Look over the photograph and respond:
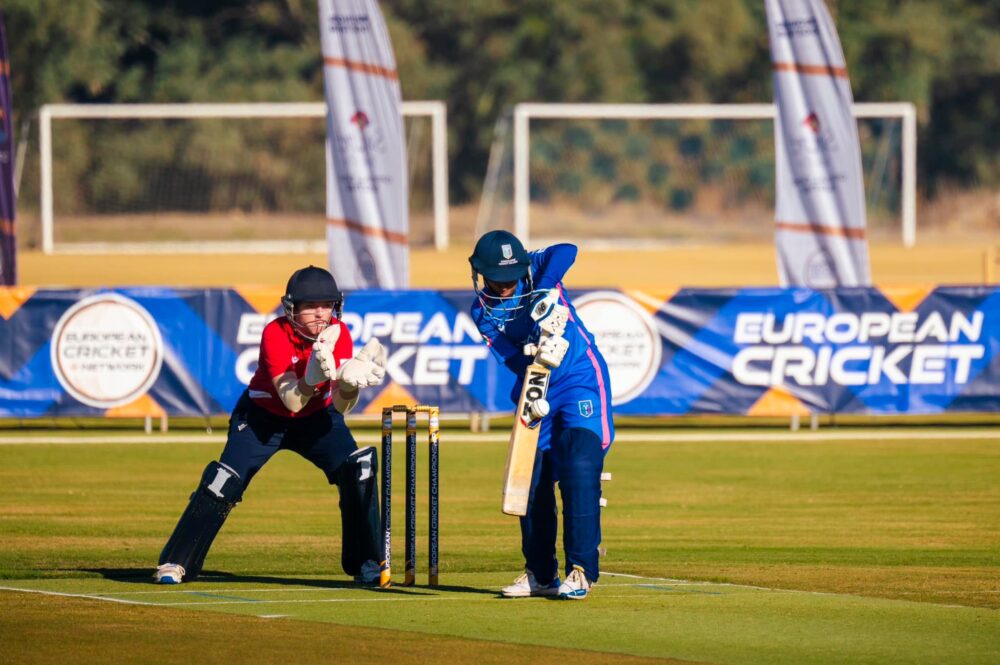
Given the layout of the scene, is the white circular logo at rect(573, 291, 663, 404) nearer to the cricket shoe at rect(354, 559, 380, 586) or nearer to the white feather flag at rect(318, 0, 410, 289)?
the white feather flag at rect(318, 0, 410, 289)

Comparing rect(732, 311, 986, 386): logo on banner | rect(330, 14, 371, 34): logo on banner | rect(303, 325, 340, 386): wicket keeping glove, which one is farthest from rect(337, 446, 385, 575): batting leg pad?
rect(330, 14, 371, 34): logo on banner

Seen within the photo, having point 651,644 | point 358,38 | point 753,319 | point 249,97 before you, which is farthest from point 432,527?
point 249,97

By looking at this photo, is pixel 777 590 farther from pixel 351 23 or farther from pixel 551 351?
pixel 351 23

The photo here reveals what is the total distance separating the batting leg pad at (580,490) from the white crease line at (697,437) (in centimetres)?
950

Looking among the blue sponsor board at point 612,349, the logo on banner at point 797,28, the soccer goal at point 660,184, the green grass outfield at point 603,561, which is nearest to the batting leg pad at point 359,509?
the green grass outfield at point 603,561

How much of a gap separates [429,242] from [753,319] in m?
25.4

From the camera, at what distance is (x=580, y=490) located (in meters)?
9.47

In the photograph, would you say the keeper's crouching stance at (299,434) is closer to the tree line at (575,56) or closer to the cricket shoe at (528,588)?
the cricket shoe at (528,588)

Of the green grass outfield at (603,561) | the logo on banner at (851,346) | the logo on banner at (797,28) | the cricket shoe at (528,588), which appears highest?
the logo on banner at (797,28)

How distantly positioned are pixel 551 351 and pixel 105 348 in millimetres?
10927

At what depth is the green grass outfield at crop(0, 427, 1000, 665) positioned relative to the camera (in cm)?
863

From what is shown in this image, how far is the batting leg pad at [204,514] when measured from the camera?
10242mm

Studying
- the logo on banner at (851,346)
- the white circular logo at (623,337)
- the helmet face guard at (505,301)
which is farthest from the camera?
the logo on banner at (851,346)

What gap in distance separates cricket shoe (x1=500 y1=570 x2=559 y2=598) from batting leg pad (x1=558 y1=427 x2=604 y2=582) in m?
0.40
